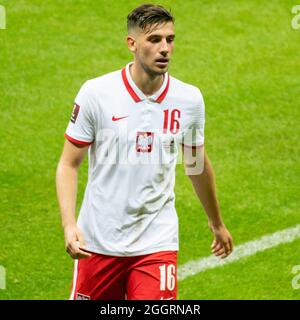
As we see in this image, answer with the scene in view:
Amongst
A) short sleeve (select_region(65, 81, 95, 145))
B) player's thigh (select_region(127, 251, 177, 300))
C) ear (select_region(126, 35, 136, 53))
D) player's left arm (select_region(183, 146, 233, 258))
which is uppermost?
ear (select_region(126, 35, 136, 53))

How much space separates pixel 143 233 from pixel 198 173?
0.55 metres

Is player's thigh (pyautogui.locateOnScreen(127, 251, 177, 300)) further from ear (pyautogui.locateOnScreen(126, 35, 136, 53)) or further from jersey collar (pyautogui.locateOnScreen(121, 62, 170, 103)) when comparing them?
ear (pyautogui.locateOnScreen(126, 35, 136, 53))

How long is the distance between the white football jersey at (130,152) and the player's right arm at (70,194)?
82 mm

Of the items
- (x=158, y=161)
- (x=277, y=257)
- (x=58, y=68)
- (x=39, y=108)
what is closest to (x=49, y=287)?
(x=277, y=257)

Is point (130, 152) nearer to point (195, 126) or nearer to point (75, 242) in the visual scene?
point (195, 126)

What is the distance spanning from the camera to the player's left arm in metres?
8.15

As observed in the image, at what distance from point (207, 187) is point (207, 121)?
5046mm

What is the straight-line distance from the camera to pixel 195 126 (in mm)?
8078

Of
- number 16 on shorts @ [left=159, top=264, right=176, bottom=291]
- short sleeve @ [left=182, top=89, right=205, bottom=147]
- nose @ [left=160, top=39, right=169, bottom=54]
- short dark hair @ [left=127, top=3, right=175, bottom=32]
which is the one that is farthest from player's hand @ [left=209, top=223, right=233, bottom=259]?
short dark hair @ [left=127, top=3, right=175, bottom=32]

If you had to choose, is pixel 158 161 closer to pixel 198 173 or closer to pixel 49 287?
pixel 198 173

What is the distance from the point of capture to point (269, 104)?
44.7ft

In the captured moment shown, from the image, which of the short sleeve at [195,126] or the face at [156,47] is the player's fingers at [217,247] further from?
the face at [156,47]
